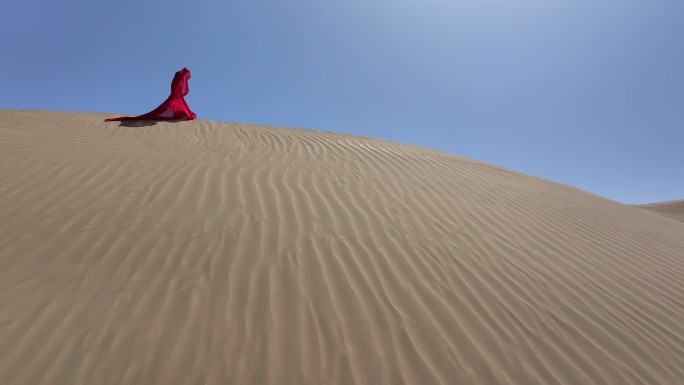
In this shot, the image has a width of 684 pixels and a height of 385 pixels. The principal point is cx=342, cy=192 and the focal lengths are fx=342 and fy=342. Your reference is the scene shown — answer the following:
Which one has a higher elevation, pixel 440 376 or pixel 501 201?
pixel 501 201

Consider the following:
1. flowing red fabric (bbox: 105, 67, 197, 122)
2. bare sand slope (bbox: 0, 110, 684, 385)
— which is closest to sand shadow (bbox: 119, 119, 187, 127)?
flowing red fabric (bbox: 105, 67, 197, 122)

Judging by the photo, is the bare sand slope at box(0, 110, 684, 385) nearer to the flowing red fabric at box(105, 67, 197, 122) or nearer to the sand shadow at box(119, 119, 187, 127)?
the sand shadow at box(119, 119, 187, 127)

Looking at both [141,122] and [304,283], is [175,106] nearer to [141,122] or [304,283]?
[141,122]

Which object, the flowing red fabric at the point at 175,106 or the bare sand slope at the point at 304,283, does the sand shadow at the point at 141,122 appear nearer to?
the flowing red fabric at the point at 175,106

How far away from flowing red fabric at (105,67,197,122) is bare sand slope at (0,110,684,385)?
12.7 feet

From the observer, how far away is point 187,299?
2.30m

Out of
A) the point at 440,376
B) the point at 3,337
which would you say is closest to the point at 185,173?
the point at 3,337

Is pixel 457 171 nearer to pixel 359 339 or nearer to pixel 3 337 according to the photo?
pixel 359 339

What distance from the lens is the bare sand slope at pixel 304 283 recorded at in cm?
197

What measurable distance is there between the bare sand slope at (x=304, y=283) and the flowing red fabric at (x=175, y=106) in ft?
12.7

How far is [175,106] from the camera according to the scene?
8.78 meters

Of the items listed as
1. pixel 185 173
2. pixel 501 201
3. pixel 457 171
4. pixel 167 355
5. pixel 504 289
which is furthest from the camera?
pixel 457 171

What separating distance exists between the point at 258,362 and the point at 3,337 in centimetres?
146

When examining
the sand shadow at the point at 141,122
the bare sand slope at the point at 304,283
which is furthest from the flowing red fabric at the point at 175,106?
the bare sand slope at the point at 304,283
